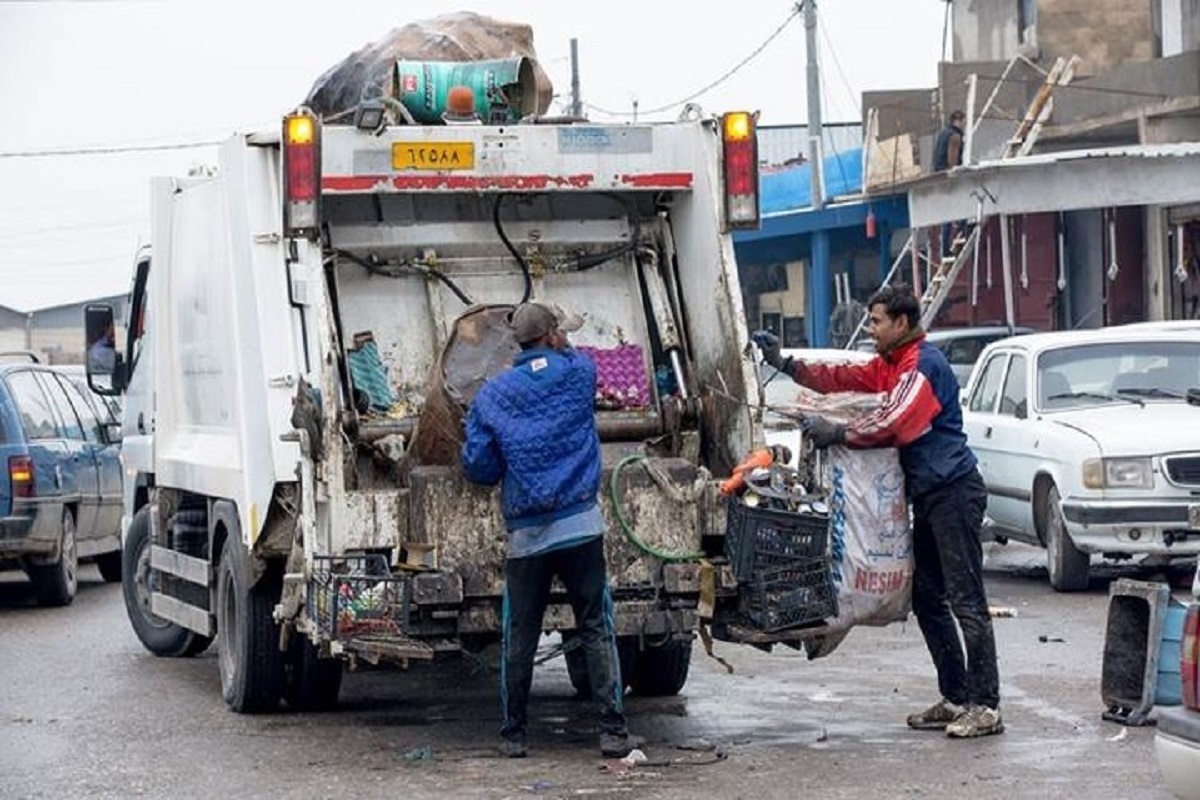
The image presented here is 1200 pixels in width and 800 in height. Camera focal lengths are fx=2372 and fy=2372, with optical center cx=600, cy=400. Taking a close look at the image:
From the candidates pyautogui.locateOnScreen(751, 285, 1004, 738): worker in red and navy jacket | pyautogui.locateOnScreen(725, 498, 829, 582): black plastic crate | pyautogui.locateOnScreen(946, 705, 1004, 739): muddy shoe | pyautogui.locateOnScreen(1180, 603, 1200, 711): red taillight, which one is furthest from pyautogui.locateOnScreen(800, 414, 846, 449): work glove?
pyautogui.locateOnScreen(1180, 603, 1200, 711): red taillight

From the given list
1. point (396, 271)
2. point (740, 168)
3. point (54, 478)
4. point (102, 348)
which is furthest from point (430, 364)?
point (54, 478)

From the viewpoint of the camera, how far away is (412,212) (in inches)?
435

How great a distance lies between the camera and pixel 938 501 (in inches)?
391

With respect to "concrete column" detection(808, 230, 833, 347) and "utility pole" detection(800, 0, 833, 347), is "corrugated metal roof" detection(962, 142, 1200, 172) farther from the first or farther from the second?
"concrete column" detection(808, 230, 833, 347)

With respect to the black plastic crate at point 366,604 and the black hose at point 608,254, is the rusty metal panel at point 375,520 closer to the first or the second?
the black plastic crate at point 366,604

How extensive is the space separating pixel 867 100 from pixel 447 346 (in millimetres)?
25329

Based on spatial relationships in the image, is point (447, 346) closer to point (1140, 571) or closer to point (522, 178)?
point (522, 178)

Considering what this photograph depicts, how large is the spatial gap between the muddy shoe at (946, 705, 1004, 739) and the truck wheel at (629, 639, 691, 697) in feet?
6.01

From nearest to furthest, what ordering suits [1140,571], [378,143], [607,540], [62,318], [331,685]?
[607,540] → [378,143] → [331,685] → [1140,571] → [62,318]

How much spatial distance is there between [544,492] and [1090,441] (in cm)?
678

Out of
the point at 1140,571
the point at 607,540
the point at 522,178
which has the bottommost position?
the point at 1140,571

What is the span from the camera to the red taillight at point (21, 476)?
54.0 feet

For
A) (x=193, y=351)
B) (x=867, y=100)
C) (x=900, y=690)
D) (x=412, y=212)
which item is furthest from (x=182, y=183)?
(x=867, y=100)

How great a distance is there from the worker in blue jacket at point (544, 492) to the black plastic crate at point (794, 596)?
64 centimetres
